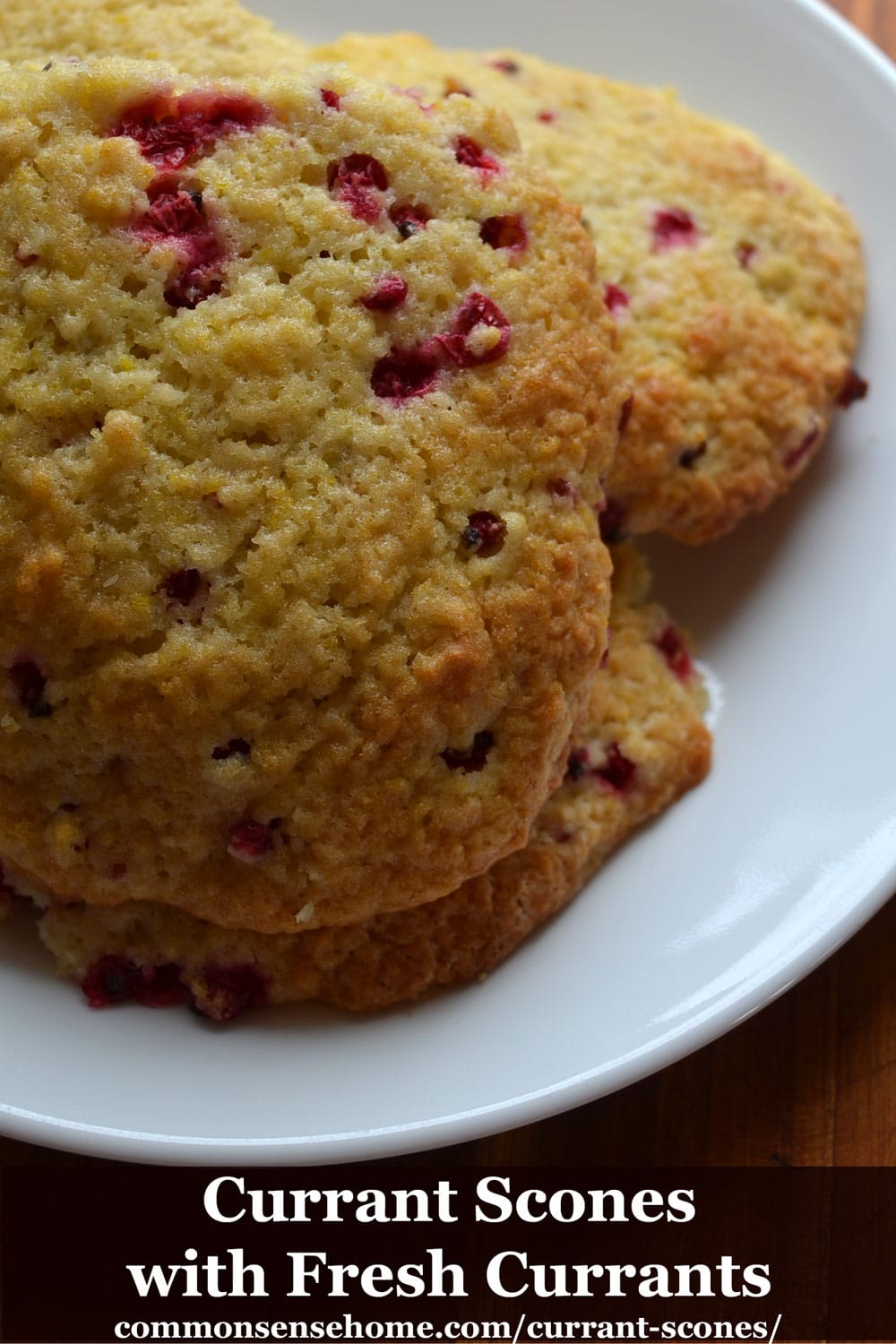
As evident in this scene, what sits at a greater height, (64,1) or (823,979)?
(64,1)

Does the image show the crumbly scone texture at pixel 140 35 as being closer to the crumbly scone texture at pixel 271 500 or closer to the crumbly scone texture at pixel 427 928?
the crumbly scone texture at pixel 271 500

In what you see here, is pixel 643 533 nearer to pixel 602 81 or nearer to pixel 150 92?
pixel 602 81

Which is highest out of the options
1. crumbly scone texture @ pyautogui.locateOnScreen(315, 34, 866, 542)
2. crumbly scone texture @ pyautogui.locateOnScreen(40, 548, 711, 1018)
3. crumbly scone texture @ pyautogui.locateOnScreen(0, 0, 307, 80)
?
crumbly scone texture @ pyautogui.locateOnScreen(315, 34, 866, 542)

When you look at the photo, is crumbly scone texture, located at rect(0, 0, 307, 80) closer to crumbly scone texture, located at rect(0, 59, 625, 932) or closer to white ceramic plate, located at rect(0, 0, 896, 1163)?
crumbly scone texture, located at rect(0, 59, 625, 932)

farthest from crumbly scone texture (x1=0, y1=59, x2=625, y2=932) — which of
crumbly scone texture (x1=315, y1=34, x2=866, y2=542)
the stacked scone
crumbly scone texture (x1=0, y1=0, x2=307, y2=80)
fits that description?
crumbly scone texture (x1=315, y1=34, x2=866, y2=542)

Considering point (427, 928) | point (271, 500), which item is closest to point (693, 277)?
point (271, 500)

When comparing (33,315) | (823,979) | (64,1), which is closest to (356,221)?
(33,315)

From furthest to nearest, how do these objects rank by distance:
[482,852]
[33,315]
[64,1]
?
[64,1] → [482,852] → [33,315]
